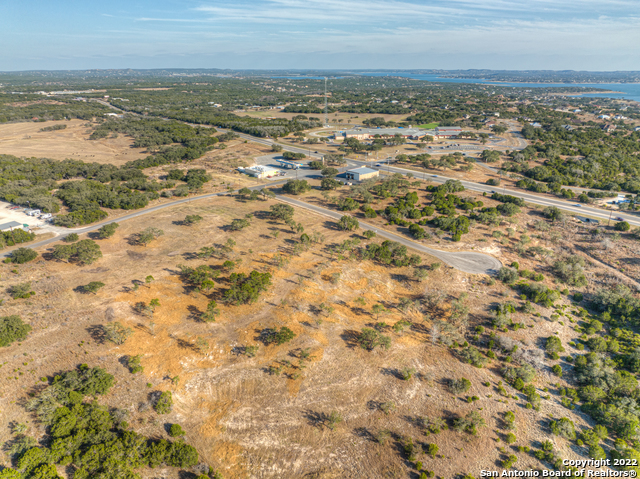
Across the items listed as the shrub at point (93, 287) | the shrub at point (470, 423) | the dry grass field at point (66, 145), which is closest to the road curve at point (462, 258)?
the shrub at point (470, 423)

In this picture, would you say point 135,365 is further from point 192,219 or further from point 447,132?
point 447,132

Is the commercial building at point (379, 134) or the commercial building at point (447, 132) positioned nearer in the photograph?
the commercial building at point (379, 134)

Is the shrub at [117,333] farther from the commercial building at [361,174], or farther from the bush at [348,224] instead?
the commercial building at [361,174]

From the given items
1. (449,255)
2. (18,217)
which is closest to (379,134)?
(449,255)

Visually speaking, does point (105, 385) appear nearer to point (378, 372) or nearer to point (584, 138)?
point (378, 372)

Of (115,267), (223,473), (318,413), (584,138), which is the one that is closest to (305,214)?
(115,267)

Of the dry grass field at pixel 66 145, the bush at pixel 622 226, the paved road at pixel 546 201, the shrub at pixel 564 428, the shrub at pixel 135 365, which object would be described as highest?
the dry grass field at pixel 66 145

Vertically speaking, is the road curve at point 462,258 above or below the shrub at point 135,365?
above

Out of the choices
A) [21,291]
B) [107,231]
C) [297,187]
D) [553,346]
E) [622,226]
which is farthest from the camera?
[297,187]
